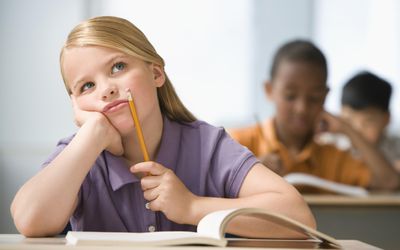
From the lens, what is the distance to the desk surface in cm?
252

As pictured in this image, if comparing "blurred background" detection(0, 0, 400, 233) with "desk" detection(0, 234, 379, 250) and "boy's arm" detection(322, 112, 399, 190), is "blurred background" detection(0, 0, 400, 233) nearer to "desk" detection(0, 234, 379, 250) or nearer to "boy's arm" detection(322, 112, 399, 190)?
"boy's arm" detection(322, 112, 399, 190)

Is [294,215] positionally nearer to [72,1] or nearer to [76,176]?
[76,176]

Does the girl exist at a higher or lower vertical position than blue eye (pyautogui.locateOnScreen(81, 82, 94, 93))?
lower

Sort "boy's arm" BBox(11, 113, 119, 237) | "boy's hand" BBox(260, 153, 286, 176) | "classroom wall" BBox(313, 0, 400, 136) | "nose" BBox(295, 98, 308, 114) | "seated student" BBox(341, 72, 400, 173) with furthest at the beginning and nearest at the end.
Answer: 1. "classroom wall" BBox(313, 0, 400, 136)
2. "seated student" BBox(341, 72, 400, 173)
3. "nose" BBox(295, 98, 308, 114)
4. "boy's hand" BBox(260, 153, 286, 176)
5. "boy's arm" BBox(11, 113, 119, 237)

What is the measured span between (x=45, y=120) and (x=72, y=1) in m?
0.76

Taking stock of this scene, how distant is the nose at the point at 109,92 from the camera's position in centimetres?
123

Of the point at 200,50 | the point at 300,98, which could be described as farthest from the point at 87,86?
the point at 200,50

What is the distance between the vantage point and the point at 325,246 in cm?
108

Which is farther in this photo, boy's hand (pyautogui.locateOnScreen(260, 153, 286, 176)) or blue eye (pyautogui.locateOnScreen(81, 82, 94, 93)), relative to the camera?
boy's hand (pyautogui.locateOnScreen(260, 153, 286, 176))

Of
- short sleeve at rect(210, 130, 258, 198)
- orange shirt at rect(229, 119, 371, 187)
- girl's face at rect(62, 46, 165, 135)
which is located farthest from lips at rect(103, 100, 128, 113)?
orange shirt at rect(229, 119, 371, 187)

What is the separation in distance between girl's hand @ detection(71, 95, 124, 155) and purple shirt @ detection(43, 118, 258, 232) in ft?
0.13

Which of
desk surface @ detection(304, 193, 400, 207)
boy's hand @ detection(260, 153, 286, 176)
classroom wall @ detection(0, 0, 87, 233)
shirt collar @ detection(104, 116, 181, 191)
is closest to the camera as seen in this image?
shirt collar @ detection(104, 116, 181, 191)

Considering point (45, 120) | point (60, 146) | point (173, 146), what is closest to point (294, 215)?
point (173, 146)

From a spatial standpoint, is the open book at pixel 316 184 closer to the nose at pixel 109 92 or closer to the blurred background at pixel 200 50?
the nose at pixel 109 92
